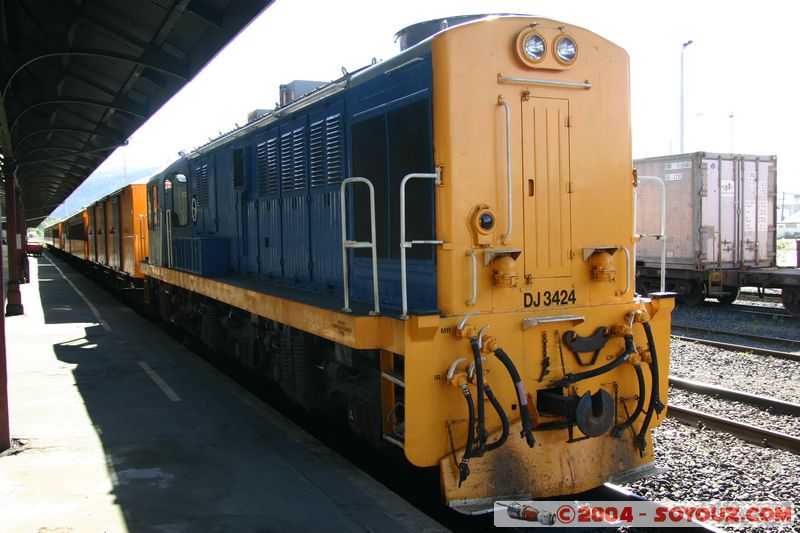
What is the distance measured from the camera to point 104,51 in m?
8.06

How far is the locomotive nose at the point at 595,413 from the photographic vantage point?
179 inches

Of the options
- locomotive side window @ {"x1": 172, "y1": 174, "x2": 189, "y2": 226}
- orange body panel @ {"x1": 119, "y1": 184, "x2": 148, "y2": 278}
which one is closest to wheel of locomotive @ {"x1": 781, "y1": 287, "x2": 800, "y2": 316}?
locomotive side window @ {"x1": 172, "y1": 174, "x2": 189, "y2": 226}

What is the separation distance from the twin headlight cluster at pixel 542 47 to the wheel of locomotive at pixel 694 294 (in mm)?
13709

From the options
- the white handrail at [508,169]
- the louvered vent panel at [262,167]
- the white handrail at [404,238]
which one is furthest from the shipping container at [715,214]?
the white handrail at [404,238]

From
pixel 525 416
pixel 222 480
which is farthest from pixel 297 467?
pixel 525 416

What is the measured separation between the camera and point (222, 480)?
505 centimetres

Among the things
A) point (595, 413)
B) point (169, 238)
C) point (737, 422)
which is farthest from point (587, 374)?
point (169, 238)

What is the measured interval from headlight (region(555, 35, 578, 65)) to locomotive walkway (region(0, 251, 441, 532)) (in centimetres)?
343

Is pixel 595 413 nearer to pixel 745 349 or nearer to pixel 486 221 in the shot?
pixel 486 221

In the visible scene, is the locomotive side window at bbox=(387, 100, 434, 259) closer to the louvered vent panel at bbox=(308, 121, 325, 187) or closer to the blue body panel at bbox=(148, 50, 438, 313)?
the blue body panel at bbox=(148, 50, 438, 313)

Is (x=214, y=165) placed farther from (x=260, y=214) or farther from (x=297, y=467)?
(x=297, y=467)

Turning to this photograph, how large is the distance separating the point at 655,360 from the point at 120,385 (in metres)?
6.29

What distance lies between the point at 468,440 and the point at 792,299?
13826 mm

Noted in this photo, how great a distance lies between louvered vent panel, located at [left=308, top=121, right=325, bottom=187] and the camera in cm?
651
